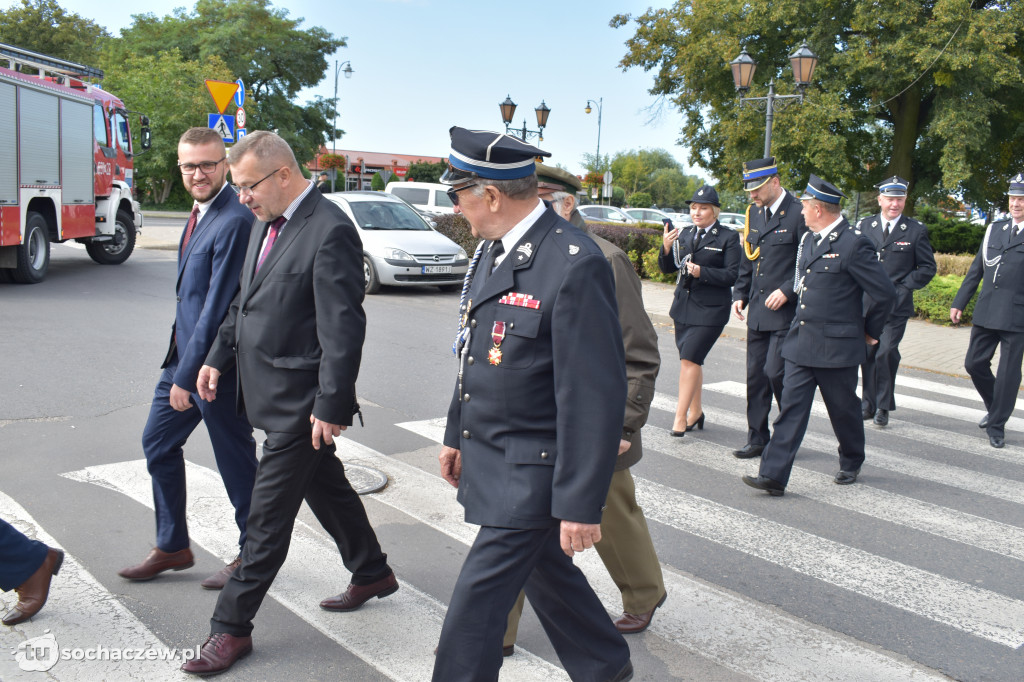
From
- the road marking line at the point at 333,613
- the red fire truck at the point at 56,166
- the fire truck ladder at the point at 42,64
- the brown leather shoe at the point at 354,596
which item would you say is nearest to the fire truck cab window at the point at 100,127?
the red fire truck at the point at 56,166

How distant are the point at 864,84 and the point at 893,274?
16267 millimetres

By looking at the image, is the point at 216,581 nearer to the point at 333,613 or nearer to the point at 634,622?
the point at 333,613

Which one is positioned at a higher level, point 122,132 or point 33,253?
point 122,132

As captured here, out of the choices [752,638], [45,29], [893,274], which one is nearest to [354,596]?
[752,638]

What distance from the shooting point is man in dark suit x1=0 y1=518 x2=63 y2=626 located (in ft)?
11.4

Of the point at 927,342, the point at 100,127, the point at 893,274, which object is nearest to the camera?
the point at 893,274

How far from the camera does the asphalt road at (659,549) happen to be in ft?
11.4

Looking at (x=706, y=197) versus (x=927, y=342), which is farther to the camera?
(x=927, y=342)

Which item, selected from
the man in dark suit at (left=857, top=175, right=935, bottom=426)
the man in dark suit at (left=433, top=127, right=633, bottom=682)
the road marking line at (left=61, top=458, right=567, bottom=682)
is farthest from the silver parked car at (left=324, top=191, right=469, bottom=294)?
the man in dark suit at (left=433, top=127, right=633, bottom=682)

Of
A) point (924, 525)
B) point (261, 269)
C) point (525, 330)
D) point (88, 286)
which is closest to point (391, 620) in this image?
point (261, 269)

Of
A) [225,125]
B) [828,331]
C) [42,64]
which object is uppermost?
[42,64]

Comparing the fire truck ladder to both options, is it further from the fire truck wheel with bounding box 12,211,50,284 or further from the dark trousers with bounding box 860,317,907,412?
the dark trousers with bounding box 860,317,907,412

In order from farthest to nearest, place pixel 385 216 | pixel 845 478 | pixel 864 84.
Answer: pixel 864 84
pixel 385 216
pixel 845 478

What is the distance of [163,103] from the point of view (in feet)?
151
